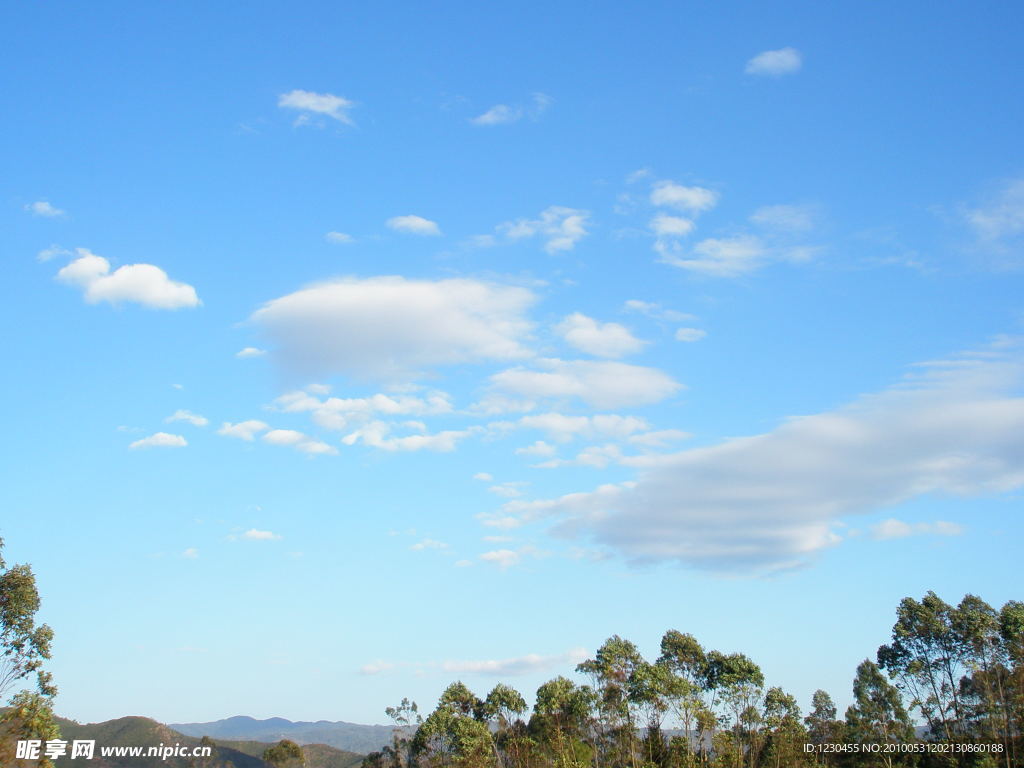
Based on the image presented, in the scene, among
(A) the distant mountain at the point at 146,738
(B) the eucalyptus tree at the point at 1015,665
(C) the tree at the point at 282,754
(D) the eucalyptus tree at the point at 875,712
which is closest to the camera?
(B) the eucalyptus tree at the point at 1015,665

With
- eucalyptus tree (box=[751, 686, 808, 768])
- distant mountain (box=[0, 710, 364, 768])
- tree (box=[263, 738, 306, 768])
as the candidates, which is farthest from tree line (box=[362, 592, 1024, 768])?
distant mountain (box=[0, 710, 364, 768])

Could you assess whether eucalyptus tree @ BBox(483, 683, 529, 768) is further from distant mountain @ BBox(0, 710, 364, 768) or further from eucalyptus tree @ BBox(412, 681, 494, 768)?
distant mountain @ BBox(0, 710, 364, 768)

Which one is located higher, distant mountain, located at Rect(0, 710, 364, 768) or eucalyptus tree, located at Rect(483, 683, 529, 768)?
eucalyptus tree, located at Rect(483, 683, 529, 768)

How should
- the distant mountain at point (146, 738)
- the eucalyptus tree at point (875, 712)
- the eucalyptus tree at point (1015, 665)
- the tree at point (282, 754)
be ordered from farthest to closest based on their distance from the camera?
the distant mountain at point (146, 738) → the tree at point (282, 754) → the eucalyptus tree at point (875, 712) → the eucalyptus tree at point (1015, 665)

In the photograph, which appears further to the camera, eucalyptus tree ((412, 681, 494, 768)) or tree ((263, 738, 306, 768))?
tree ((263, 738, 306, 768))

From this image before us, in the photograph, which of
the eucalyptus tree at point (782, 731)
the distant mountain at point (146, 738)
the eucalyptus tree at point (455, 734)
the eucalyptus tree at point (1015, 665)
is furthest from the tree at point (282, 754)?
the eucalyptus tree at point (1015, 665)

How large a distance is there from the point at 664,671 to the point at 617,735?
852cm

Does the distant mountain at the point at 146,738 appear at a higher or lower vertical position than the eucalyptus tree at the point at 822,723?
lower

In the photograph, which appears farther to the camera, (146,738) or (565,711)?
(146,738)

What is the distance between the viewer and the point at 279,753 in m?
102

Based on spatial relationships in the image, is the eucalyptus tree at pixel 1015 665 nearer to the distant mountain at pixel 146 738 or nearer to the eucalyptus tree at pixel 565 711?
the eucalyptus tree at pixel 565 711

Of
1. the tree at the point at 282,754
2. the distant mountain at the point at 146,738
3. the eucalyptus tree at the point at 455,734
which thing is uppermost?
the eucalyptus tree at the point at 455,734

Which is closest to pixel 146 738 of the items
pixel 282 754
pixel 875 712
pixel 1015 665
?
pixel 282 754

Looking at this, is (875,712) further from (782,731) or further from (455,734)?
(455,734)
